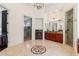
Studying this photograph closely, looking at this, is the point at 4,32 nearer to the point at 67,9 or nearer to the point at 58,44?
the point at 58,44

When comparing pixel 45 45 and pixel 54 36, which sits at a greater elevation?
pixel 54 36

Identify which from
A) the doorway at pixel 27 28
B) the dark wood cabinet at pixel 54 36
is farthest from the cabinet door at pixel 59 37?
the doorway at pixel 27 28

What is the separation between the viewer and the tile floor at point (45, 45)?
1849 mm

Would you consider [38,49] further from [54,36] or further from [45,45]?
[54,36]

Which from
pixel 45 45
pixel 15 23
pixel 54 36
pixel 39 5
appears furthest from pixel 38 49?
pixel 39 5

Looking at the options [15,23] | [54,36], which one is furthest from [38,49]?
[15,23]

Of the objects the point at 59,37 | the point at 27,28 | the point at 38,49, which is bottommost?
the point at 38,49

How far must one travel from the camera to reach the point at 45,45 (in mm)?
1862

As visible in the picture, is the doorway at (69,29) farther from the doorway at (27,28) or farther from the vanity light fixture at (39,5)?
the doorway at (27,28)

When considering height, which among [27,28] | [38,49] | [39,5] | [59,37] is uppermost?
[39,5]

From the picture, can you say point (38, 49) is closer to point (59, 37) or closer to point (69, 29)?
point (59, 37)

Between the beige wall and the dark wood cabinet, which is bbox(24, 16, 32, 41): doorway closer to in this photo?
the beige wall

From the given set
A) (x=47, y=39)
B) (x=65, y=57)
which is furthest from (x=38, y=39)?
(x=65, y=57)

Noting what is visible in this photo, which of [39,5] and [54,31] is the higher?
[39,5]
